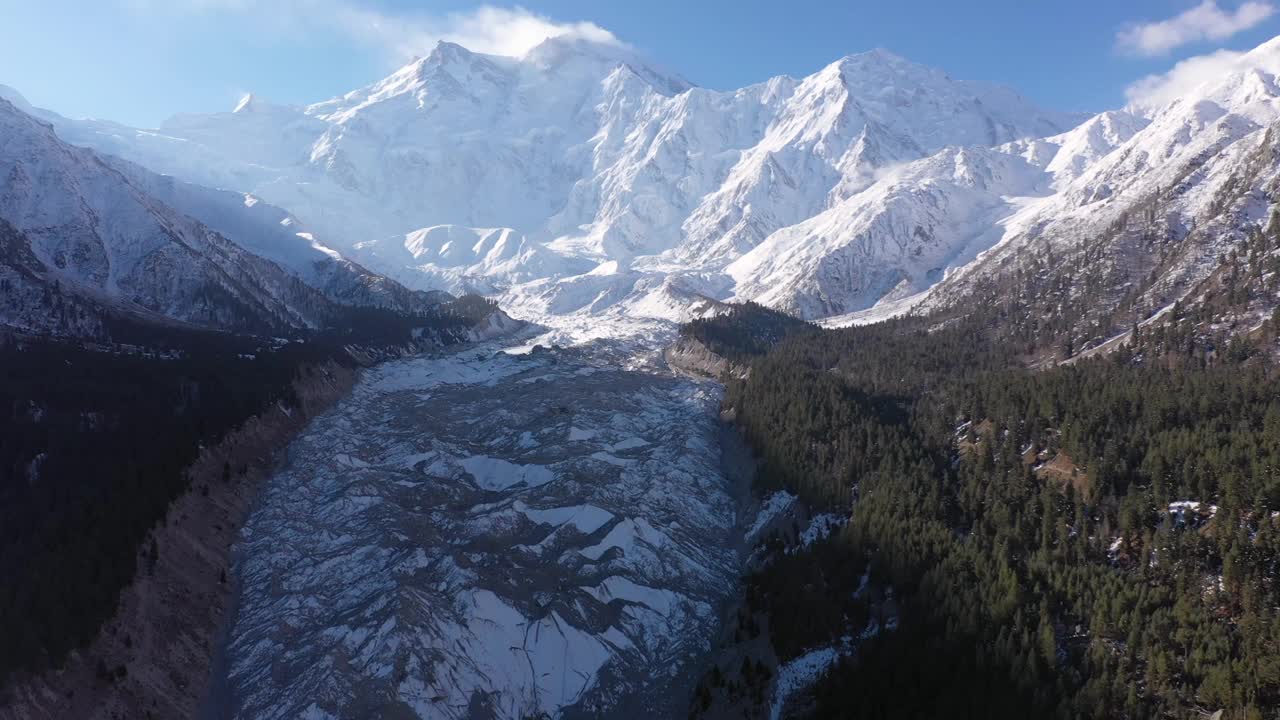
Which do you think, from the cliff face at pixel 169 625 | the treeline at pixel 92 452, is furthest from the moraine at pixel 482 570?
the treeline at pixel 92 452

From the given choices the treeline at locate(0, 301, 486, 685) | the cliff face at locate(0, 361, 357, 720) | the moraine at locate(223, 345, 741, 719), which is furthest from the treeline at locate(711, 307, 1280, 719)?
the treeline at locate(0, 301, 486, 685)

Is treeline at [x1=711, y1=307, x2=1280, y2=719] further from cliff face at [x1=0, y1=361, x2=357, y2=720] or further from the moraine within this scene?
cliff face at [x1=0, y1=361, x2=357, y2=720]

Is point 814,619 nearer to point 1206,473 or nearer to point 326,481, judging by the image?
point 1206,473

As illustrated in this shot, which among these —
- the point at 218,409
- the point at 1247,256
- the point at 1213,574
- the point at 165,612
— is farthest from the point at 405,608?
the point at 1247,256

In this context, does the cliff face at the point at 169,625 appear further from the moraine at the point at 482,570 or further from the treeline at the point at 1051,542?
the treeline at the point at 1051,542

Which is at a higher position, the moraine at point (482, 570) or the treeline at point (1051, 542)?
the treeline at point (1051, 542)

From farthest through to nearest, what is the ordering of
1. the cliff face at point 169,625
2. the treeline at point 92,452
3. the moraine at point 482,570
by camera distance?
the moraine at point 482,570
the treeline at point 92,452
the cliff face at point 169,625

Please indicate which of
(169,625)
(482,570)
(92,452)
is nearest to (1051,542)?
(482,570)
